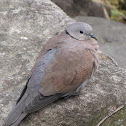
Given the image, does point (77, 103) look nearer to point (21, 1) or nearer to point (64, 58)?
point (64, 58)

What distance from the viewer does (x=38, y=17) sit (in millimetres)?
4242

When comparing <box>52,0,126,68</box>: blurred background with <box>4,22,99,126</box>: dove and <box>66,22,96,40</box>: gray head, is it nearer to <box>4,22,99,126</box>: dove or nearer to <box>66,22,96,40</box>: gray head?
<box>66,22,96,40</box>: gray head

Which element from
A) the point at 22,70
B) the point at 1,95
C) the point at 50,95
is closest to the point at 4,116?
the point at 1,95

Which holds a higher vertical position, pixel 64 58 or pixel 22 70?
pixel 64 58

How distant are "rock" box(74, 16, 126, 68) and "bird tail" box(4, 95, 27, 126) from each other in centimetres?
276

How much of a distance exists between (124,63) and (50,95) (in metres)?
2.64

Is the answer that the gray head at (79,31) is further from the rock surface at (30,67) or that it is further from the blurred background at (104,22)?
the blurred background at (104,22)

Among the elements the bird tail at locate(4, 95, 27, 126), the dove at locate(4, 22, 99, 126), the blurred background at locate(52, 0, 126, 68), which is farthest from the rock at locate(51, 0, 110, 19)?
the bird tail at locate(4, 95, 27, 126)

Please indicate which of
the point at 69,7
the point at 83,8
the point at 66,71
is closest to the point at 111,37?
the point at 69,7

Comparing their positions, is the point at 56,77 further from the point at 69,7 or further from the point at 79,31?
the point at 69,7

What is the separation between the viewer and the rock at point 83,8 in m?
6.55

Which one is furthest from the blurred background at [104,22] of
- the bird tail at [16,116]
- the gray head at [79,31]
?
the bird tail at [16,116]

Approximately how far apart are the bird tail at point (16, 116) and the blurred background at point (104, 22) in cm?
276

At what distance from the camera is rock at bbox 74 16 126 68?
5.06 m
